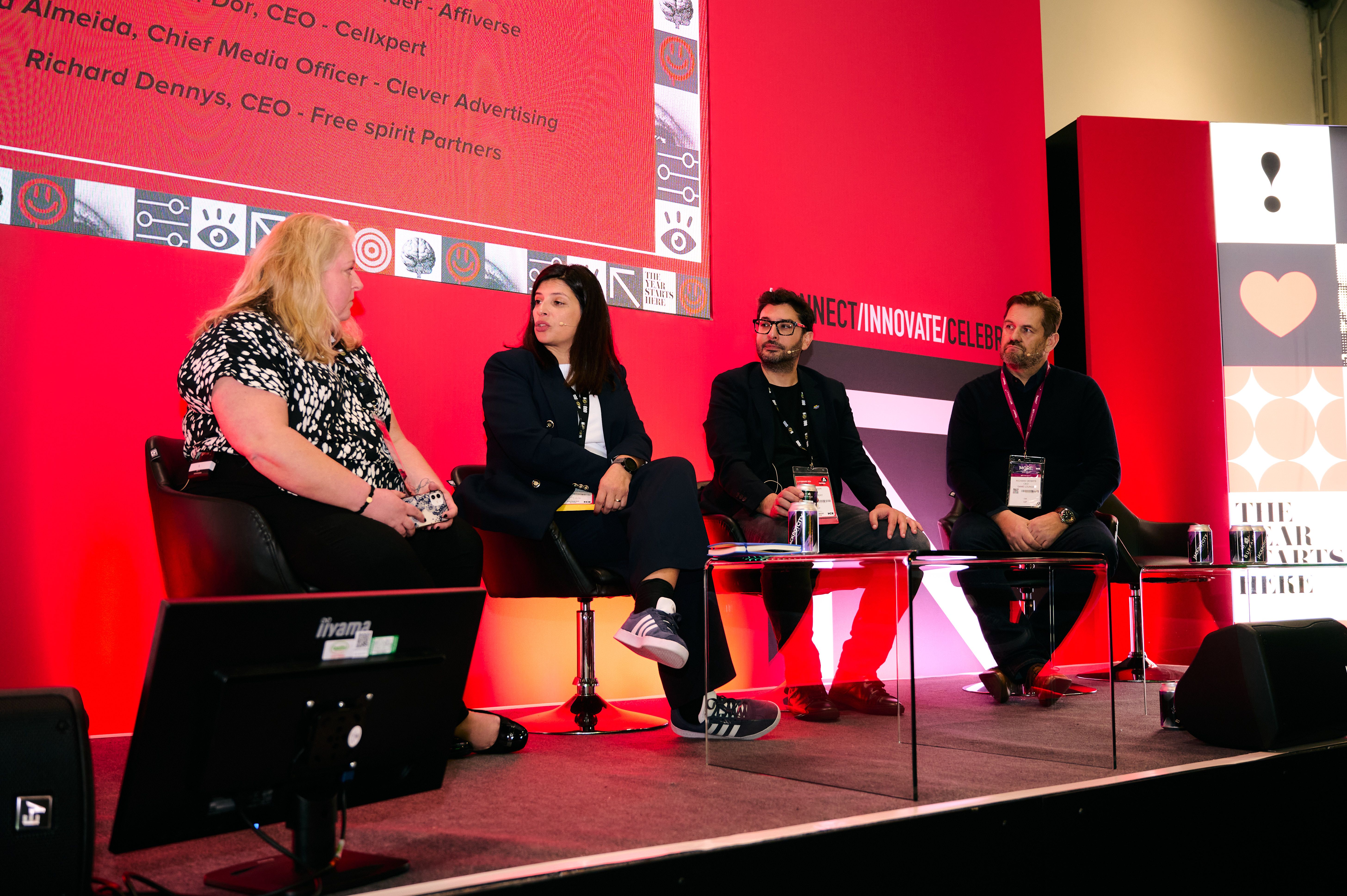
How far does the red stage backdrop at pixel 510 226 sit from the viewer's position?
8.71ft

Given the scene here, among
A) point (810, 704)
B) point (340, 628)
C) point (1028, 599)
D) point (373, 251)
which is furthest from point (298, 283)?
point (1028, 599)

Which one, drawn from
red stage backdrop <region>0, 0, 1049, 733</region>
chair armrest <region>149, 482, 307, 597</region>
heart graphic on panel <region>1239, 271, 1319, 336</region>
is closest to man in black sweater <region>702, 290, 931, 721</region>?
red stage backdrop <region>0, 0, 1049, 733</region>

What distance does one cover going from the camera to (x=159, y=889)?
1247mm

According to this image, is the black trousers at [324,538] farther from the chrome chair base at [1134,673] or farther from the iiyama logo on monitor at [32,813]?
the chrome chair base at [1134,673]

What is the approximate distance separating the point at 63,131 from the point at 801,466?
2.45 metres

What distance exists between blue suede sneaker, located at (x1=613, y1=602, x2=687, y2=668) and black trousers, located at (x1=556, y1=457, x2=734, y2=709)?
160mm

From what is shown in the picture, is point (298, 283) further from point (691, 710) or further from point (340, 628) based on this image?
point (691, 710)

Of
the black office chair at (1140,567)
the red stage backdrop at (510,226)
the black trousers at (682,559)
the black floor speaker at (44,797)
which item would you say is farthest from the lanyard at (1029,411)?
the black floor speaker at (44,797)

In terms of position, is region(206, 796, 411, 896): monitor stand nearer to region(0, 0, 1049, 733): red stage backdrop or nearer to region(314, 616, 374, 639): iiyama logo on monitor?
region(314, 616, 374, 639): iiyama logo on monitor

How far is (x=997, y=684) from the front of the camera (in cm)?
272

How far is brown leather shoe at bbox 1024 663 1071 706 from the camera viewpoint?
2688 millimetres

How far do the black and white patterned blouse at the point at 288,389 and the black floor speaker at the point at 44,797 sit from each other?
39.7 inches

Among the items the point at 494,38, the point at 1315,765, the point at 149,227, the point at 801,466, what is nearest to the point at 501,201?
the point at 494,38

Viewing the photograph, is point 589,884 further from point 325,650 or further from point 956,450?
point 956,450
